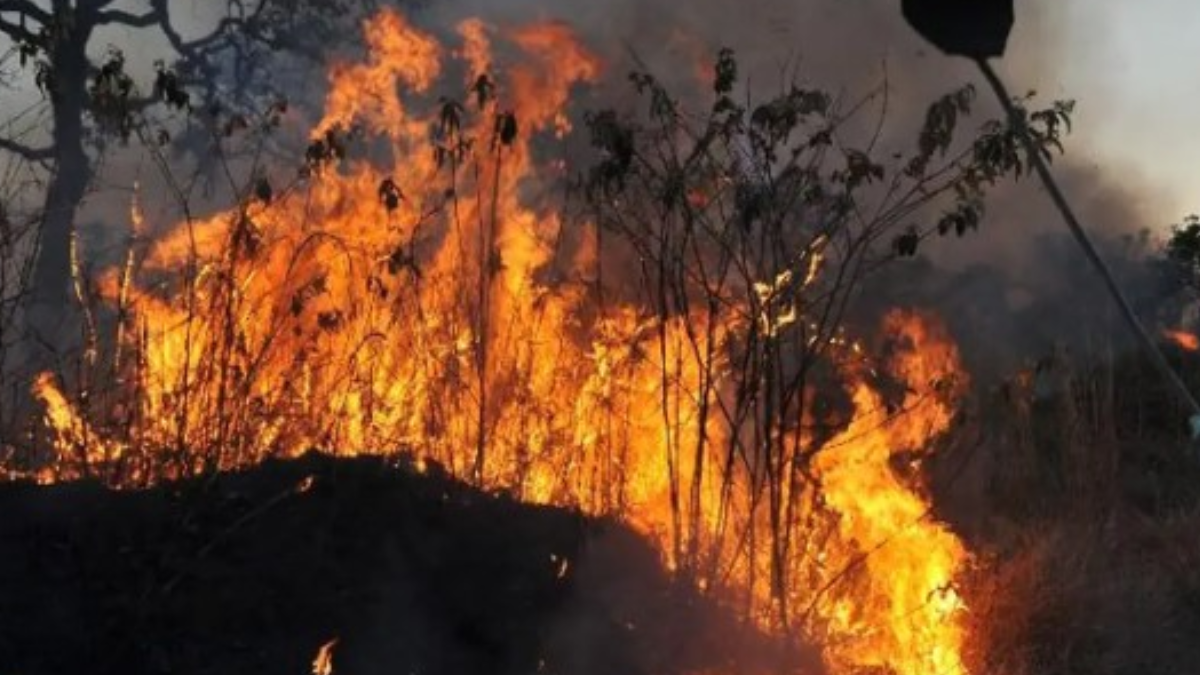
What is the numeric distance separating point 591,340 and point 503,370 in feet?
1.49

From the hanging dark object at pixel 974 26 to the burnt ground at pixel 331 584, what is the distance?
11.4 ft

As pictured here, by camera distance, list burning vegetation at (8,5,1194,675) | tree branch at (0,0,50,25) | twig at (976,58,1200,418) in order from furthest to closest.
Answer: tree branch at (0,0,50,25) < burning vegetation at (8,5,1194,675) < twig at (976,58,1200,418)

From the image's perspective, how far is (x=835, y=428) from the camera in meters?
6.13

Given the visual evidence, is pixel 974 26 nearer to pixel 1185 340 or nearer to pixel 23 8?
pixel 1185 340

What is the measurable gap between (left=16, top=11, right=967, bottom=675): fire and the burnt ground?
26 centimetres

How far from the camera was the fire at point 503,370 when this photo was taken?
5.84 metres

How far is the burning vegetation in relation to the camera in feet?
18.9

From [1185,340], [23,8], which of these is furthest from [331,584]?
[23,8]

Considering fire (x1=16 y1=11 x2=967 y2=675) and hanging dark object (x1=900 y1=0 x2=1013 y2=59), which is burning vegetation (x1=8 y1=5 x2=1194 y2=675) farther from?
hanging dark object (x1=900 y1=0 x2=1013 y2=59)

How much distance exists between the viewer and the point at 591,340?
6.68 metres

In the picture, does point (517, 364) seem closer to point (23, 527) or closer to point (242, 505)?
point (242, 505)

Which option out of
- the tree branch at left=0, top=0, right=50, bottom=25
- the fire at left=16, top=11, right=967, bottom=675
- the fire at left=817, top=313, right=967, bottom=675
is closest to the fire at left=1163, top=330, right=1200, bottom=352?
the fire at left=16, top=11, right=967, bottom=675

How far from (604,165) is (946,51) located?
11.8 feet

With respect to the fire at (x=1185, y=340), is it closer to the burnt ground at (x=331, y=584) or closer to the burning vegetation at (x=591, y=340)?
the burning vegetation at (x=591, y=340)
